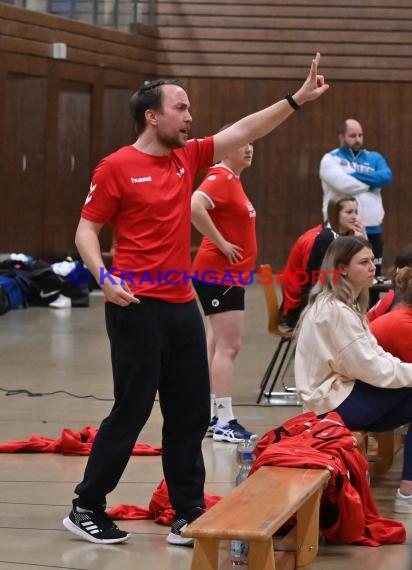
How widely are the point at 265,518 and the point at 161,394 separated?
2.86ft

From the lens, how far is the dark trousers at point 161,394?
14.3 feet

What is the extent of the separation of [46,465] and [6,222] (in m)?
8.43

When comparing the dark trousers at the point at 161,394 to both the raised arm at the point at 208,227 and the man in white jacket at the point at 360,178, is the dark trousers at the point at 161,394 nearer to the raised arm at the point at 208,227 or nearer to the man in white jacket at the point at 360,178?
the raised arm at the point at 208,227

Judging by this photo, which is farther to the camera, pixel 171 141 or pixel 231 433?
pixel 231 433

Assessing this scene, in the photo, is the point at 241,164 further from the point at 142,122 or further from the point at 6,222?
the point at 6,222

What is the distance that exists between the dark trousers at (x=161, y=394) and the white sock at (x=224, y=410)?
1.92 metres

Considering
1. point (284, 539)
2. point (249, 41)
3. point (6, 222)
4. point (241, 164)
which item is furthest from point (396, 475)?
point (249, 41)

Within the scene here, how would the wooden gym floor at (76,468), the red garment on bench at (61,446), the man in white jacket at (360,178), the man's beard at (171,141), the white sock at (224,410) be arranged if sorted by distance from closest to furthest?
the wooden gym floor at (76,468), the man's beard at (171,141), the red garment on bench at (61,446), the white sock at (224,410), the man in white jacket at (360,178)

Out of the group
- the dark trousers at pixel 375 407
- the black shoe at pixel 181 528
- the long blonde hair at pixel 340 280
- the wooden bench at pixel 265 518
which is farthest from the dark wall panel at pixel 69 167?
the wooden bench at pixel 265 518

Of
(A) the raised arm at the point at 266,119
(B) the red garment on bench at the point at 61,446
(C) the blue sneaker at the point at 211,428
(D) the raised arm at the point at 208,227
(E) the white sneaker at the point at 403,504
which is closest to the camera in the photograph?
(A) the raised arm at the point at 266,119

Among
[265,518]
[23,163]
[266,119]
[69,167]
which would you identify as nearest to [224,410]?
[266,119]

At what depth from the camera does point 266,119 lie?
4.57 m

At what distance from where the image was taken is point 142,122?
14.8 ft

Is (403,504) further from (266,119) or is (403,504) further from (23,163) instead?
(23,163)
